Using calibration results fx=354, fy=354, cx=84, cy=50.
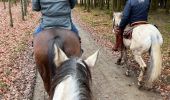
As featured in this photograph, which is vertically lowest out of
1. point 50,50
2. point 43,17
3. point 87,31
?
point 87,31

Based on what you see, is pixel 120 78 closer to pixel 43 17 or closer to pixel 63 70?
pixel 43 17

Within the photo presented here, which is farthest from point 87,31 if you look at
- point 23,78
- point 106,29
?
point 23,78

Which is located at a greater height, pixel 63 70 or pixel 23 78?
pixel 63 70

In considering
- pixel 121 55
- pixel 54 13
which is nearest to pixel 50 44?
pixel 54 13

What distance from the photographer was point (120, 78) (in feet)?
36.8

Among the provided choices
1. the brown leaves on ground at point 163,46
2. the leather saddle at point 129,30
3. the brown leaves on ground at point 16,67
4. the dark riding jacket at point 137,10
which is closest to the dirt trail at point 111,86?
the brown leaves on ground at point 16,67

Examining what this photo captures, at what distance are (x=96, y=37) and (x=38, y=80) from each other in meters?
9.37

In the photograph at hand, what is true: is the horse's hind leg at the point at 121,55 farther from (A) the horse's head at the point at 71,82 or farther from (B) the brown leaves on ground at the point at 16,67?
(A) the horse's head at the point at 71,82

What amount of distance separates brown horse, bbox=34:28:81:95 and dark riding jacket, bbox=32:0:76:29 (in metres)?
0.19

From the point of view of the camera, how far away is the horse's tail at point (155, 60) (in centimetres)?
944

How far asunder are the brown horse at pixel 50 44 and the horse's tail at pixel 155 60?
3504mm

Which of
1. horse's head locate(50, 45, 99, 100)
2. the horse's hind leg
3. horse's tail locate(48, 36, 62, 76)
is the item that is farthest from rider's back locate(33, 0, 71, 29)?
the horse's hind leg

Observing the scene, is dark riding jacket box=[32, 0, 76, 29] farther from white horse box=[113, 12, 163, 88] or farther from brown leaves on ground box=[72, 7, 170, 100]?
brown leaves on ground box=[72, 7, 170, 100]

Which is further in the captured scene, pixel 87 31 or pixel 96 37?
pixel 87 31
